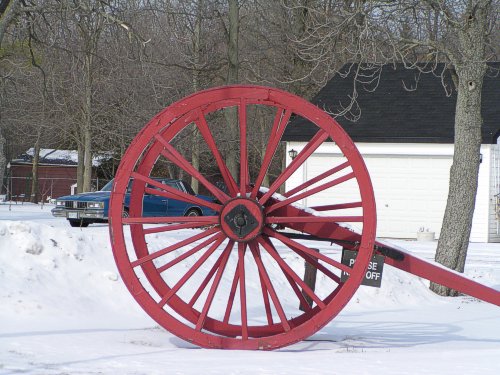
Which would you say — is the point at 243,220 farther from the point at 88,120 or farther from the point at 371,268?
the point at 88,120

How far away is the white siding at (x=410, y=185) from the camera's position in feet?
93.5

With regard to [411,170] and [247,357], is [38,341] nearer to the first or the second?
[247,357]

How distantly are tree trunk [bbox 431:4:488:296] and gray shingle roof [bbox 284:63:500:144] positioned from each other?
1182cm

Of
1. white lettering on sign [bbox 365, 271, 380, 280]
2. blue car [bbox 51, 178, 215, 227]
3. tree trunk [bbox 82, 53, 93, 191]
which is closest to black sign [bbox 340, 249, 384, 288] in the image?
white lettering on sign [bbox 365, 271, 380, 280]

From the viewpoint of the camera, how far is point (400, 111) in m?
30.7

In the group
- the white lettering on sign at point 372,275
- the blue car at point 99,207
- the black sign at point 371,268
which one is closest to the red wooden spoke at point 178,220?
the black sign at point 371,268

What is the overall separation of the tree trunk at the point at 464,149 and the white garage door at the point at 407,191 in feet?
Result: 39.9

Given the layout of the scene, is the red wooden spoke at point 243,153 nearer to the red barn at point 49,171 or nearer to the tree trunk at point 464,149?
the tree trunk at point 464,149

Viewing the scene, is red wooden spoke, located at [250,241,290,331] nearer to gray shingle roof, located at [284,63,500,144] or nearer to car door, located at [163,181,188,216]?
car door, located at [163,181,188,216]

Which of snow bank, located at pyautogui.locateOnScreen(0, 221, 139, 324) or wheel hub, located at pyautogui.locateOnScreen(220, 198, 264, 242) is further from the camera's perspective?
snow bank, located at pyautogui.locateOnScreen(0, 221, 139, 324)

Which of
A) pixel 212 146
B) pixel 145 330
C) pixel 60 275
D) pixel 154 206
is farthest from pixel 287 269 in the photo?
pixel 154 206

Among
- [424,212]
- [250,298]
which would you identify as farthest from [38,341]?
[424,212]

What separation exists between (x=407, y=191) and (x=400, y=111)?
113 inches

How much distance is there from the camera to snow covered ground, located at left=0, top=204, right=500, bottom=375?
8.75m
